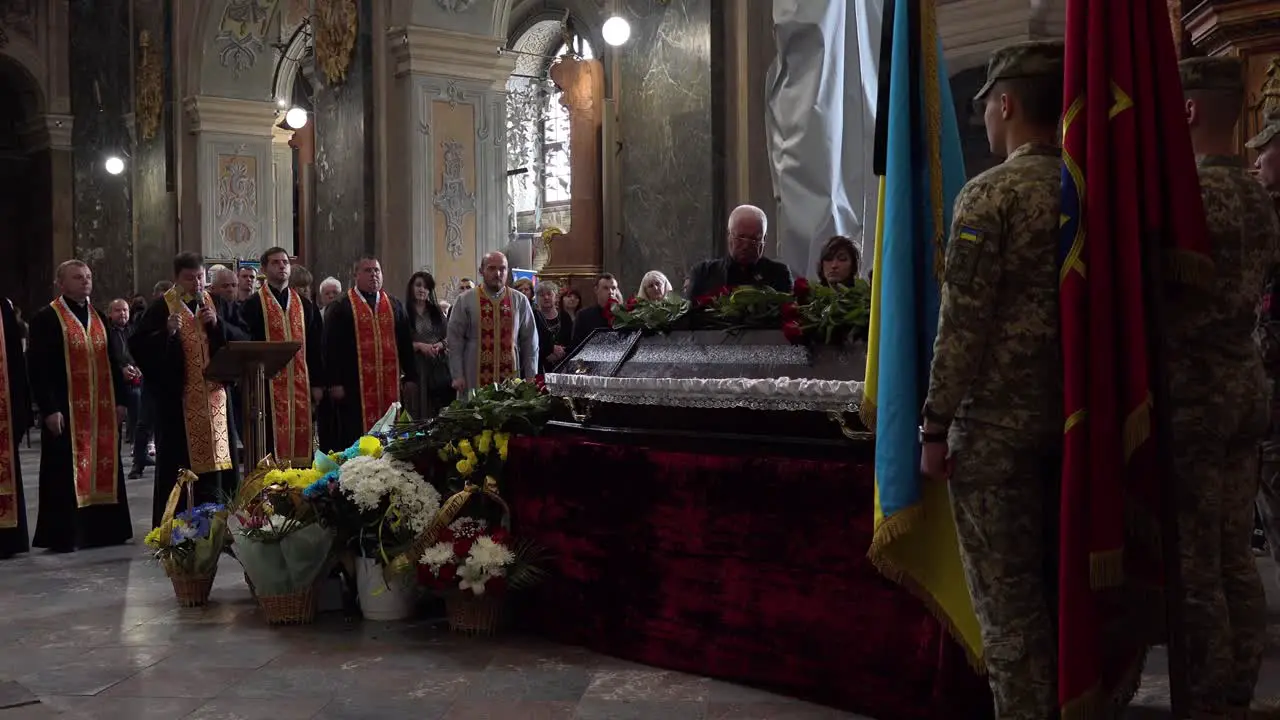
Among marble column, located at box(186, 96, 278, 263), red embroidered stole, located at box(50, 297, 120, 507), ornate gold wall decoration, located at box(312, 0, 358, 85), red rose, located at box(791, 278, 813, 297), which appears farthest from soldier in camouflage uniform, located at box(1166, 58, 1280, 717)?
marble column, located at box(186, 96, 278, 263)

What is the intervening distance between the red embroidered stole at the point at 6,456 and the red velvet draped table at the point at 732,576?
12.9 feet

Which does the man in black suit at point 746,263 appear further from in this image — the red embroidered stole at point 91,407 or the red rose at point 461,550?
the red embroidered stole at point 91,407

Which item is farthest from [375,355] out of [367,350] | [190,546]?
[190,546]

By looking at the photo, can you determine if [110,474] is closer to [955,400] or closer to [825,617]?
[825,617]

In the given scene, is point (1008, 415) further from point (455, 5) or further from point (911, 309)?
point (455, 5)

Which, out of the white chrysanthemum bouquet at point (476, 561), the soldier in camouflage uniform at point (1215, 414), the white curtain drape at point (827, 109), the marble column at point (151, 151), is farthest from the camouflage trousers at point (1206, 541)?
the marble column at point (151, 151)

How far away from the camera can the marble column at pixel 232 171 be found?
17.9 metres

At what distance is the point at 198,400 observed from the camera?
771 cm

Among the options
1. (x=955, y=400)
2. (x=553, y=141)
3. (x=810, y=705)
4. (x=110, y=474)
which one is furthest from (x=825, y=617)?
(x=553, y=141)

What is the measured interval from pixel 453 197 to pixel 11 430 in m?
6.32

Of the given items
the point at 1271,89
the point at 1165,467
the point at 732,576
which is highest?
the point at 1271,89

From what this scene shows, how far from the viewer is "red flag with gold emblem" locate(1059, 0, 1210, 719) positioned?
283cm

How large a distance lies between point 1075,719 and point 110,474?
6469mm

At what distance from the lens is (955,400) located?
2865 millimetres
